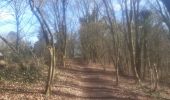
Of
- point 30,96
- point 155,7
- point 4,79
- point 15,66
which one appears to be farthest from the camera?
point 155,7

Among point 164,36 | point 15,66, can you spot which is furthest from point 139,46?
point 15,66

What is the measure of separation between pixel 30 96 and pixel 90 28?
1815 inches

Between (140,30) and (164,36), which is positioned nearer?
(140,30)

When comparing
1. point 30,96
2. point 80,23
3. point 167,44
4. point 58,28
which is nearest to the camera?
point 30,96

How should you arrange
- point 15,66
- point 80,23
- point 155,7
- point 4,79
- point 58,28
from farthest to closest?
point 80,23, point 58,28, point 155,7, point 15,66, point 4,79

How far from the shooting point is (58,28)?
55.6m

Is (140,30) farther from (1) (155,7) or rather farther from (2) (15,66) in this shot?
(2) (15,66)

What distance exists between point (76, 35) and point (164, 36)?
76.4ft

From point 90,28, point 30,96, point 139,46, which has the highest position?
point 90,28

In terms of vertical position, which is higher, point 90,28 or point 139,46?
point 90,28

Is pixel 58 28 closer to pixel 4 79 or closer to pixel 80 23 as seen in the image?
pixel 80 23

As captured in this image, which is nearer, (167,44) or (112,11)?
(112,11)

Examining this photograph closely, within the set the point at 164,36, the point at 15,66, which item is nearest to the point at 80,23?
the point at 164,36

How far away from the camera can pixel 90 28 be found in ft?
221
